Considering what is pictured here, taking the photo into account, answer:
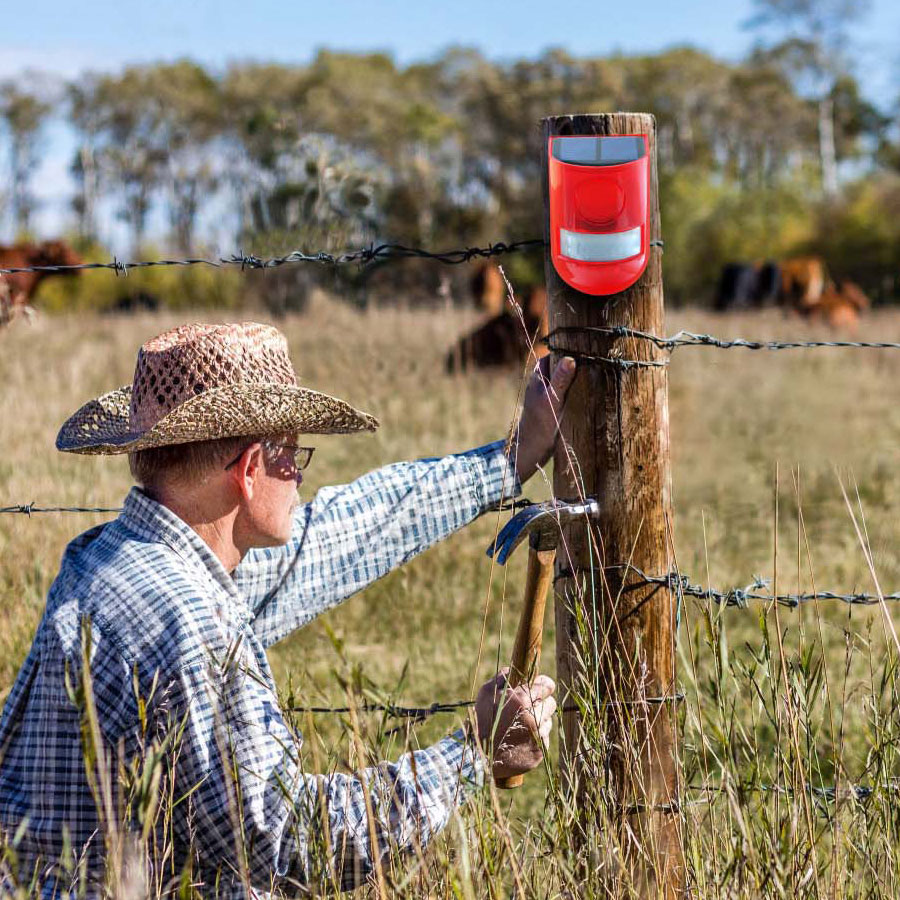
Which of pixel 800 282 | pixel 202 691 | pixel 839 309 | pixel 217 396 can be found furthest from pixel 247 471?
pixel 800 282

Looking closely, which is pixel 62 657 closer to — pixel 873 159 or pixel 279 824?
pixel 279 824

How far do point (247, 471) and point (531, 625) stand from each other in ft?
1.91

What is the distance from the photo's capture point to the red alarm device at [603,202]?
2012 millimetres

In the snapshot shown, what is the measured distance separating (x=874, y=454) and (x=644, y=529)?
23.6 feet

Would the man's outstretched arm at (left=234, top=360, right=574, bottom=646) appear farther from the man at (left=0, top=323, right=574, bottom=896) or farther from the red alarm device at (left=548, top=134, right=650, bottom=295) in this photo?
the red alarm device at (left=548, top=134, right=650, bottom=295)

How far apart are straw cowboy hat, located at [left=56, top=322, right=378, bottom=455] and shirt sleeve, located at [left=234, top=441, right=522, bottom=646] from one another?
0.27 m

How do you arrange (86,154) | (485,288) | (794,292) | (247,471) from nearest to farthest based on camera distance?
1. (247,471)
2. (485,288)
3. (794,292)
4. (86,154)

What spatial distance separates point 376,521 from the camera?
2521mm

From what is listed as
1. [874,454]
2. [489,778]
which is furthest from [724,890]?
[874,454]

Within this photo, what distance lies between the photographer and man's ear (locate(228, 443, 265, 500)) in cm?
205

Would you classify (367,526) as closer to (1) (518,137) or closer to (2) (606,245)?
(2) (606,245)

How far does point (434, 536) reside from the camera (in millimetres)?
Result: 2539

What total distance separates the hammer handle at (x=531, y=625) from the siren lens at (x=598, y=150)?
0.71 metres

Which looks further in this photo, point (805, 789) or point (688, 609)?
point (688, 609)
